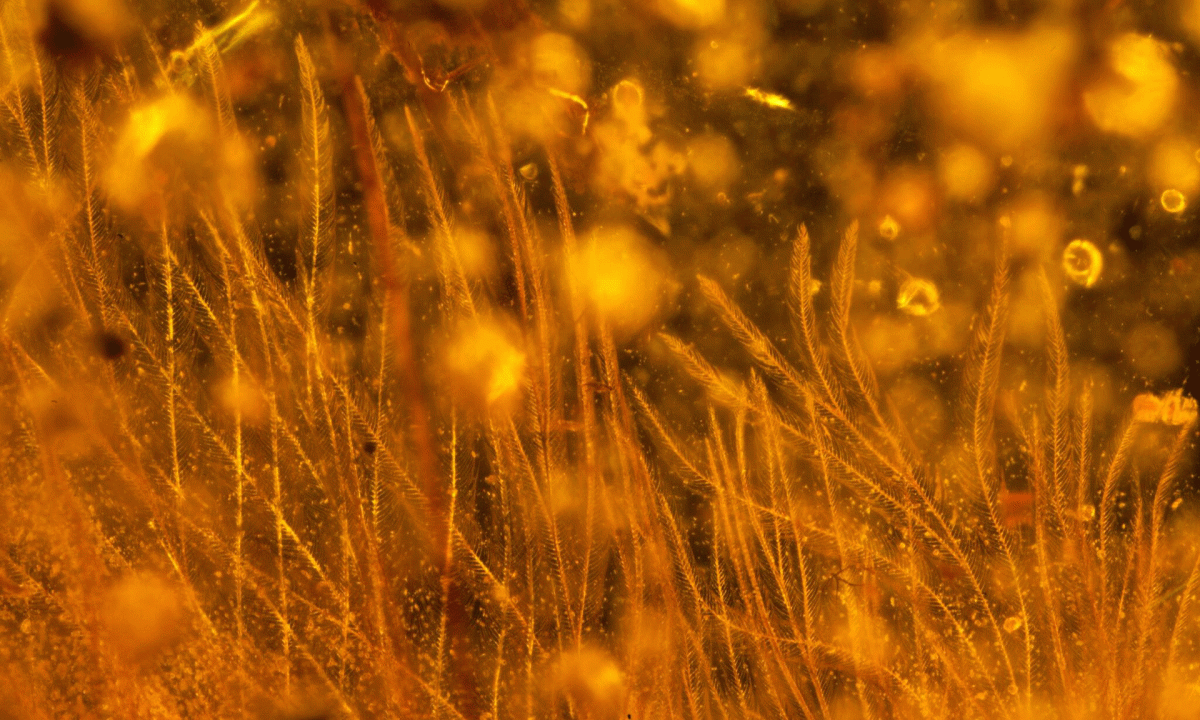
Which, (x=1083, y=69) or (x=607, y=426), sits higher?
(x=1083, y=69)

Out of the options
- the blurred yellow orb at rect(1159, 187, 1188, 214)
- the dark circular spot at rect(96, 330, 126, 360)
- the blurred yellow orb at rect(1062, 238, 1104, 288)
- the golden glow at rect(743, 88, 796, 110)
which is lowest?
the blurred yellow orb at rect(1062, 238, 1104, 288)

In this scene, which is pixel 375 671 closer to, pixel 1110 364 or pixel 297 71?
pixel 297 71

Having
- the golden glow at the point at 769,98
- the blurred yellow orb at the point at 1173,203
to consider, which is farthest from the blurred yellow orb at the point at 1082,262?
the golden glow at the point at 769,98

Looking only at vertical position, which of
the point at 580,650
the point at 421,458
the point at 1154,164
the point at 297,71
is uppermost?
the point at 297,71

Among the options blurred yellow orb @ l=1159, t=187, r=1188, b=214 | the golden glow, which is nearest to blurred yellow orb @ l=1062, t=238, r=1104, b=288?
blurred yellow orb @ l=1159, t=187, r=1188, b=214

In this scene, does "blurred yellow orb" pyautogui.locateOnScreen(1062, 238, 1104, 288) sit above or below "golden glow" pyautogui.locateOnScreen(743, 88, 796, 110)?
below

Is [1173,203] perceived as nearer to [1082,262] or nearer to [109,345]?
[1082,262]

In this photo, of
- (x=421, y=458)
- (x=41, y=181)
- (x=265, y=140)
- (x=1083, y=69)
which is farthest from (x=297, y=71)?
(x=1083, y=69)

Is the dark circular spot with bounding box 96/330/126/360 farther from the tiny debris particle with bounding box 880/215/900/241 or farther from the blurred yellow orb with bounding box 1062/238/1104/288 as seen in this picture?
Answer: the blurred yellow orb with bounding box 1062/238/1104/288
